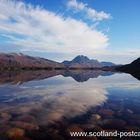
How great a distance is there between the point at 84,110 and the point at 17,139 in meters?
10.8

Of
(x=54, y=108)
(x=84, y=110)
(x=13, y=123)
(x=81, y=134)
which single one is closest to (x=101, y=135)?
(x=81, y=134)

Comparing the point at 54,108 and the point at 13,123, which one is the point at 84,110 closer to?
the point at 54,108

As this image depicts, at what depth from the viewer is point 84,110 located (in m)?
26.4

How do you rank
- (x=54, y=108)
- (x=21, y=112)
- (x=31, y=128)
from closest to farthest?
(x=31, y=128) < (x=21, y=112) < (x=54, y=108)

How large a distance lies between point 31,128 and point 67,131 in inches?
106

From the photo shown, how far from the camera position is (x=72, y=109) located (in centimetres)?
2703

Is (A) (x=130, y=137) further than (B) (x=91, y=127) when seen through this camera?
No

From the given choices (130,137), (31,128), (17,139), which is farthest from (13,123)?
(130,137)

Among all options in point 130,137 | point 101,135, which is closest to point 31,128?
point 101,135

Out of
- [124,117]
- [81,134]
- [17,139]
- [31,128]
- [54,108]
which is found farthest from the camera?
[54,108]

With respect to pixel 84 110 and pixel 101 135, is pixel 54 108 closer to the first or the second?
pixel 84 110

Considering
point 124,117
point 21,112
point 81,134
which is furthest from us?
point 21,112

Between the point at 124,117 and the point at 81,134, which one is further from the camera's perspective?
the point at 124,117

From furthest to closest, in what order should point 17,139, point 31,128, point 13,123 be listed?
1. point 13,123
2. point 31,128
3. point 17,139
